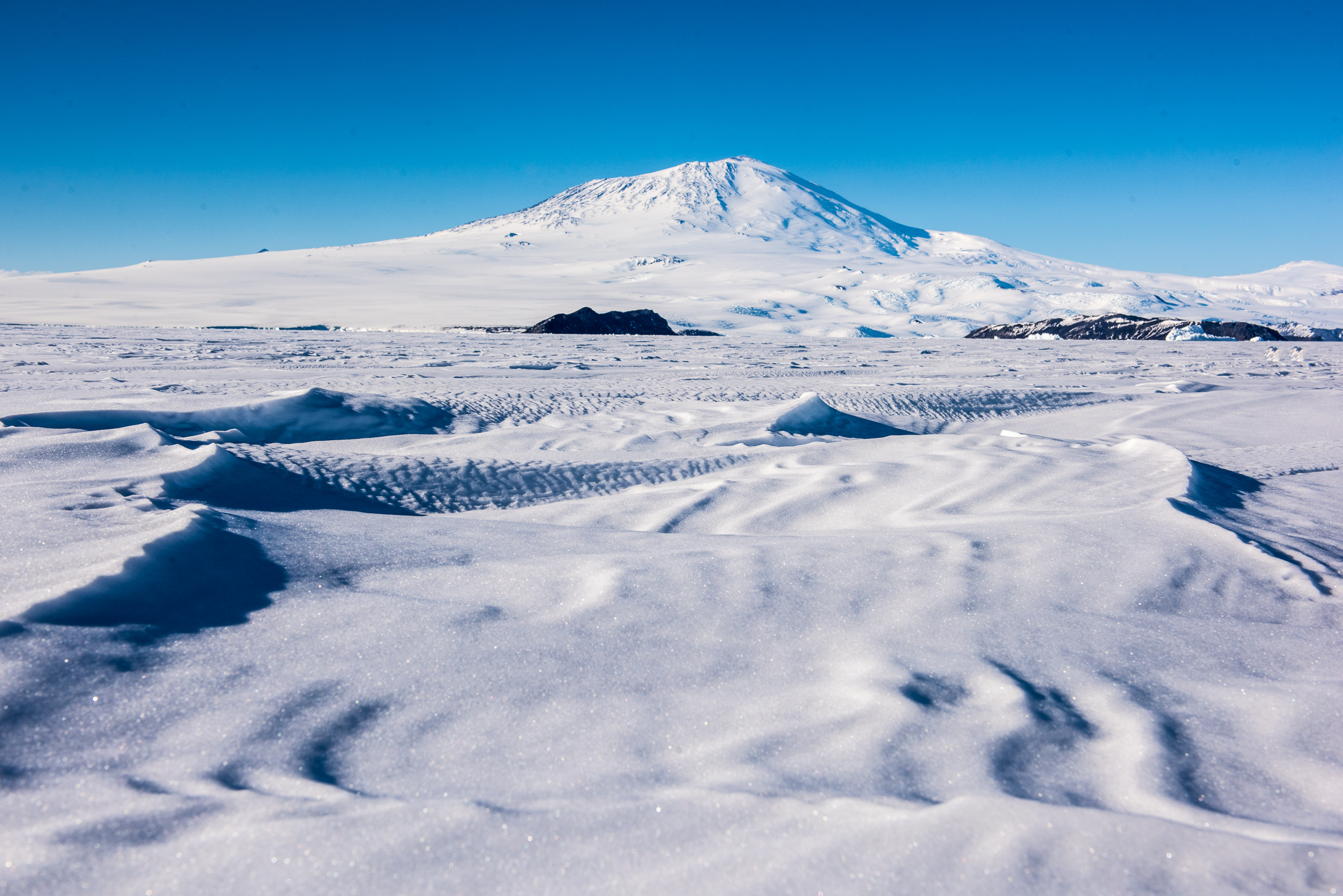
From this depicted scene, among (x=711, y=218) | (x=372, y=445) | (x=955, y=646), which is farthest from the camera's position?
(x=711, y=218)

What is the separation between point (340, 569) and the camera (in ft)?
5.38

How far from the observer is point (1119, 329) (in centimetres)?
1719

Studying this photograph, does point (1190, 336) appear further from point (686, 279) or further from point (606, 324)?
point (686, 279)

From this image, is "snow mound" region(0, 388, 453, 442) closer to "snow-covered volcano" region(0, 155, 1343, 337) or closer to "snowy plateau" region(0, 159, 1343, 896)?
"snowy plateau" region(0, 159, 1343, 896)

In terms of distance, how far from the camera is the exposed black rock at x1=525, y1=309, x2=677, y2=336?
685 inches

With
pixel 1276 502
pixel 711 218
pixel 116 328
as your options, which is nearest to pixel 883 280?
pixel 711 218

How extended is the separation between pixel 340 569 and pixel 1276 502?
3.01m

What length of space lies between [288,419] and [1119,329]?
18.3 meters

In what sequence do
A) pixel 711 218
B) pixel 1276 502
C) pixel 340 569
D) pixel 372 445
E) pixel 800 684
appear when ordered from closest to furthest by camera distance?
pixel 800 684, pixel 340 569, pixel 1276 502, pixel 372 445, pixel 711 218

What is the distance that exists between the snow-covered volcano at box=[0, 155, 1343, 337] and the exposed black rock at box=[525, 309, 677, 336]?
6771 mm

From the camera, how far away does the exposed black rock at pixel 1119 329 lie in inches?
655

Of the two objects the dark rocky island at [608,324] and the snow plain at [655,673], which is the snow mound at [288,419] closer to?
the snow plain at [655,673]

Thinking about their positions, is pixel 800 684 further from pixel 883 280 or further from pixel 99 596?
pixel 883 280

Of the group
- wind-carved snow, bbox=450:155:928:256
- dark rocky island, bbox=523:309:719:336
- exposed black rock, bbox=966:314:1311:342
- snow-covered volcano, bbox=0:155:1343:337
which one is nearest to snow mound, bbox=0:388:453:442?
dark rocky island, bbox=523:309:719:336
